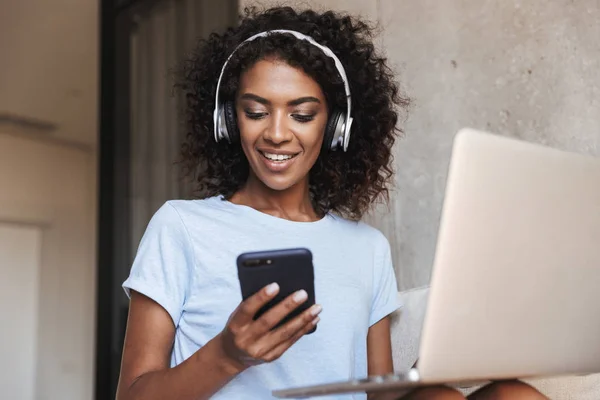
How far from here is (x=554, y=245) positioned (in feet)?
3.20

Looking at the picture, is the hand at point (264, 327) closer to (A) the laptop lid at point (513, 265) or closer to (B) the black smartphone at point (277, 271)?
(B) the black smartphone at point (277, 271)

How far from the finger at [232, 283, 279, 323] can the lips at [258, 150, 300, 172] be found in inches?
16.6

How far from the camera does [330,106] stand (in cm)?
148

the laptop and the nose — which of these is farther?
the nose

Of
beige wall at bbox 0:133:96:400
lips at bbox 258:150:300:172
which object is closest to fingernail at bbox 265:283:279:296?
lips at bbox 258:150:300:172

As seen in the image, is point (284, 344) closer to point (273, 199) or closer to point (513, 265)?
point (513, 265)

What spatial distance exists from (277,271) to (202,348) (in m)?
0.18

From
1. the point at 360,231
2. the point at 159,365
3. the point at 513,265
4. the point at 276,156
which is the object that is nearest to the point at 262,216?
the point at 276,156

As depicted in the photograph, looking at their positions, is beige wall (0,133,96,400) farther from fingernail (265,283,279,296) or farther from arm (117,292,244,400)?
fingernail (265,283,279,296)

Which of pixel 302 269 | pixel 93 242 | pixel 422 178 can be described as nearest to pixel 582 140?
pixel 422 178

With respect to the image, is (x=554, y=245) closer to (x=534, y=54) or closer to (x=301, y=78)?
(x=301, y=78)

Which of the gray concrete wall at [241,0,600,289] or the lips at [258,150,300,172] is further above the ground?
the gray concrete wall at [241,0,600,289]

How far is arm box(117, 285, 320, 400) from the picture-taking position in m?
1.02

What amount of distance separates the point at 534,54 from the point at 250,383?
100 cm
